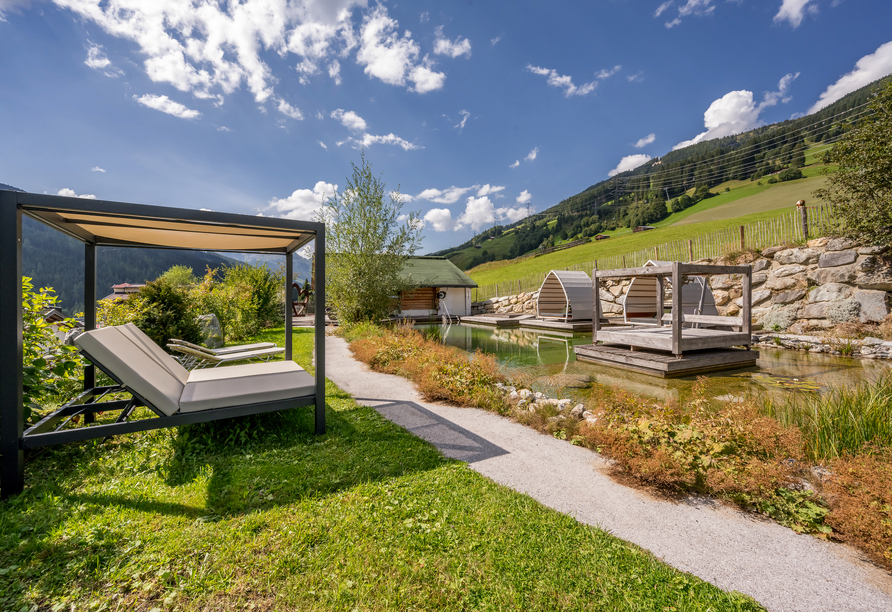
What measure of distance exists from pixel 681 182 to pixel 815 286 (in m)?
70.8

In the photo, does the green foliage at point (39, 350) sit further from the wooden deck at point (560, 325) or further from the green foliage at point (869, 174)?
the green foliage at point (869, 174)

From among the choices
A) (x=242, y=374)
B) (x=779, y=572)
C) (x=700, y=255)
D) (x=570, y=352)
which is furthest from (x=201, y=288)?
(x=700, y=255)

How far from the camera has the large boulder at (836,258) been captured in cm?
1148

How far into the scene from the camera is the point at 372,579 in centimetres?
179

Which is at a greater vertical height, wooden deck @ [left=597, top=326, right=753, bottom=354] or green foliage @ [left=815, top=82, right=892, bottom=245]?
green foliage @ [left=815, top=82, right=892, bottom=245]

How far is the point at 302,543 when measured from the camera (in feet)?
6.70

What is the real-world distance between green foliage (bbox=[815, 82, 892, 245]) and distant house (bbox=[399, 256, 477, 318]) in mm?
17775

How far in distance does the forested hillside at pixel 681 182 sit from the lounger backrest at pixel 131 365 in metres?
62.5

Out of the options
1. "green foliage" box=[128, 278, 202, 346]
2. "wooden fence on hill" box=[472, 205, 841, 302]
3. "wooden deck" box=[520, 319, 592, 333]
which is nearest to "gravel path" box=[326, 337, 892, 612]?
"green foliage" box=[128, 278, 202, 346]

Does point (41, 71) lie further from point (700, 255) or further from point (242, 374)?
point (700, 255)

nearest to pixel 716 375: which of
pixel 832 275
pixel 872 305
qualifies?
pixel 872 305

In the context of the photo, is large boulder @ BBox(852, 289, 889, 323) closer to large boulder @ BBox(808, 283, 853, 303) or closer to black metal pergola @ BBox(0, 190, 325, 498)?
large boulder @ BBox(808, 283, 853, 303)

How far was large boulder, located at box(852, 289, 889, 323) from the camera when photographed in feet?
34.2

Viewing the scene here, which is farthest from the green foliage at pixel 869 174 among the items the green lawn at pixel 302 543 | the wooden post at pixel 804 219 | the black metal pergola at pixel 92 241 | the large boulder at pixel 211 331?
the large boulder at pixel 211 331
